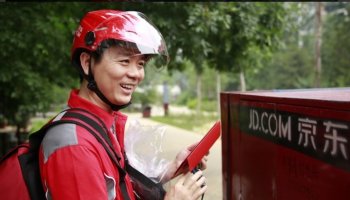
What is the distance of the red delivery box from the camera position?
136 cm

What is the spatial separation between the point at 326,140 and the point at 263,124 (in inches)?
22.4

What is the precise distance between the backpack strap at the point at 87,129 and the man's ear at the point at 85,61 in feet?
0.73

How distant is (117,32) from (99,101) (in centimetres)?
35

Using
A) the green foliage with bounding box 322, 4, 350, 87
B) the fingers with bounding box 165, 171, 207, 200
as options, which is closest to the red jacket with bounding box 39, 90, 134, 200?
the fingers with bounding box 165, 171, 207, 200

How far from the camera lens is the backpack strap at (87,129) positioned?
5.14 feet

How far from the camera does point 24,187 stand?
1515mm

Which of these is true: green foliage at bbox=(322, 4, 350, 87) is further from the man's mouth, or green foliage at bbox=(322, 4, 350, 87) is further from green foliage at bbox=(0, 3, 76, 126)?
the man's mouth

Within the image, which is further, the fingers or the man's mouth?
the man's mouth

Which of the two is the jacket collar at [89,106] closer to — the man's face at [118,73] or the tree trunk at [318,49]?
the man's face at [118,73]

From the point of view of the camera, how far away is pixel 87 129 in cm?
156

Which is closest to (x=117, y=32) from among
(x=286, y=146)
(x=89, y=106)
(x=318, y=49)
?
(x=89, y=106)

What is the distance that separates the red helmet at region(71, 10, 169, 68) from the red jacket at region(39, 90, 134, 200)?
0.43m

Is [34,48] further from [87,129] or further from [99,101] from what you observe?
[87,129]

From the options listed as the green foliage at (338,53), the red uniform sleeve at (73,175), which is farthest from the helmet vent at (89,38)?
the green foliage at (338,53)
